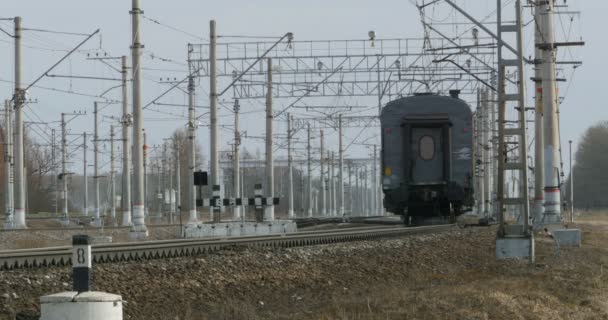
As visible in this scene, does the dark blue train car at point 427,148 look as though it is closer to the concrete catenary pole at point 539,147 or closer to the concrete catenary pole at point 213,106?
the concrete catenary pole at point 539,147

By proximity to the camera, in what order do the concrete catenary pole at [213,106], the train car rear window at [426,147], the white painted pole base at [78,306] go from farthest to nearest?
1. the concrete catenary pole at [213,106]
2. the train car rear window at [426,147]
3. the white painted pole base at [78,306]

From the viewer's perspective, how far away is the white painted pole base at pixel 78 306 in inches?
342

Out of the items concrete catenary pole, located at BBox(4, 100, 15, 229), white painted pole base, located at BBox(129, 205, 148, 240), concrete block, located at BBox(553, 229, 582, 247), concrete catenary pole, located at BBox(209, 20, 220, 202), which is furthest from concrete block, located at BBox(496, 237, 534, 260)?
concrete catenary pole, located at BBox(4, 100, 15, 229)

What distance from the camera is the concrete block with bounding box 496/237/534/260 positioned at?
20.5 metres

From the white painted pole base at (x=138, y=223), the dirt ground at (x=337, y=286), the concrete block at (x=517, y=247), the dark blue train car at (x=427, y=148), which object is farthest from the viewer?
the white painted pole base at (x=138, y=223)

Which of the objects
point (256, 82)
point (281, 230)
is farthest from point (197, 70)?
point (281, 230)

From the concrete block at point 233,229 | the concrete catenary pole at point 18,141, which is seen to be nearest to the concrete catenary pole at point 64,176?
the concrete catenary pole at point 18,141

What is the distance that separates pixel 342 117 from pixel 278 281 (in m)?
64.4

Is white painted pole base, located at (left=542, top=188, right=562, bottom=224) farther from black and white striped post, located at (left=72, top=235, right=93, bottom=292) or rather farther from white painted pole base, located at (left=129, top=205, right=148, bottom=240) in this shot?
black and white striped post, located at (left=72, top=235, right=93, bottom=292)

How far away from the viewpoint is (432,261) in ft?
71.3

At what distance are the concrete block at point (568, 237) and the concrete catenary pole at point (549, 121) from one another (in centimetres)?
743

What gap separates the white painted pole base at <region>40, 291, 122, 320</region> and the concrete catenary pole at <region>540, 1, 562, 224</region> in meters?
26.8

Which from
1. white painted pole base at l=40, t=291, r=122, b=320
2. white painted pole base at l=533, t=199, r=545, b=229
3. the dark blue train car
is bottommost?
white painted pole base at l=40, t=291, r=122, b=320

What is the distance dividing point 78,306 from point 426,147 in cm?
2557
